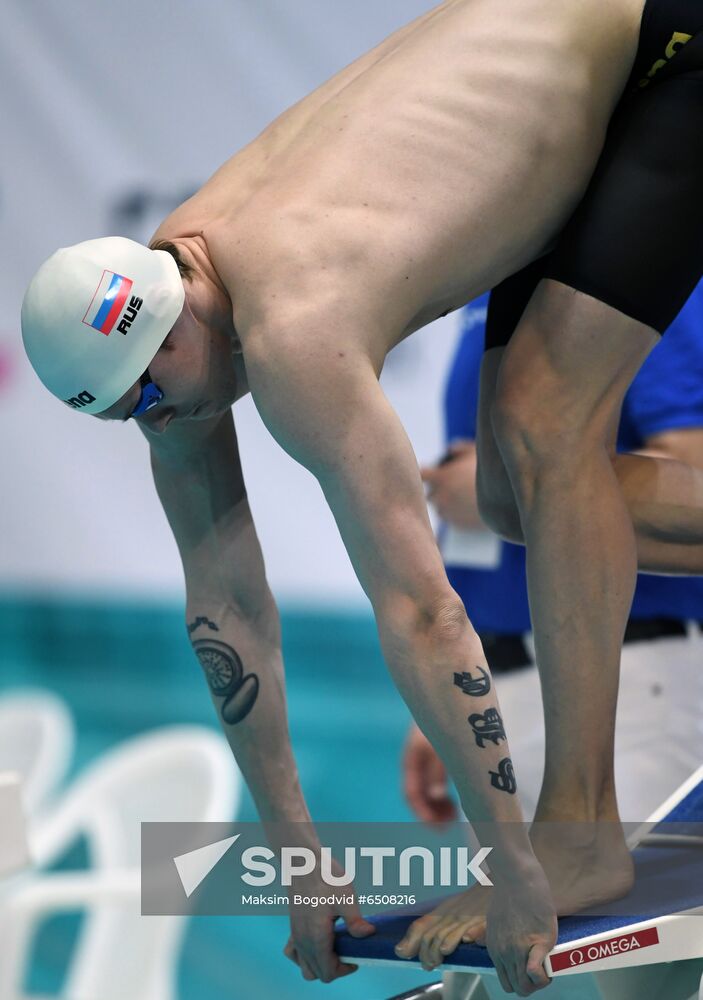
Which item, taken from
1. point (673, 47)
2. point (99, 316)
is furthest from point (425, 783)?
point (673, 47)

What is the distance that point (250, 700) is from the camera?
213 cm

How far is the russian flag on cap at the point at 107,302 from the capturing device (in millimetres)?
1789

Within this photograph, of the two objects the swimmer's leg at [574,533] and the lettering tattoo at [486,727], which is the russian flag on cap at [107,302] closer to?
the swimmer's leg at [574,533]

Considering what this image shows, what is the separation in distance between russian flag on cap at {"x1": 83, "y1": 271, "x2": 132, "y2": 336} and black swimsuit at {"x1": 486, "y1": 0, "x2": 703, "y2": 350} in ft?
2.14

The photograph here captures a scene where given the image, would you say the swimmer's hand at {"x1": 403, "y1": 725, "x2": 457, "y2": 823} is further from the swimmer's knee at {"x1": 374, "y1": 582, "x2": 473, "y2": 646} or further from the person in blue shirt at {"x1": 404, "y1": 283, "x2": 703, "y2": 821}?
the swimmer's knee at {"x1": 374, "y1": 582, "x2": 473, "y2": 646}

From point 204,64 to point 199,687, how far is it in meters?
2.32

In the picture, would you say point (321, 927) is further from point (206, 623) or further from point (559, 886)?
point (206, 623)

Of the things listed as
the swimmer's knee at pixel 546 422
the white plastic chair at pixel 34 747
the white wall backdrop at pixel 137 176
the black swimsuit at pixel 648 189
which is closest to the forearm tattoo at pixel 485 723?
the swimmer's knee at pixel 546 422

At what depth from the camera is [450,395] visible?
3033 millimetres

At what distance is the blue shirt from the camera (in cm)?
260

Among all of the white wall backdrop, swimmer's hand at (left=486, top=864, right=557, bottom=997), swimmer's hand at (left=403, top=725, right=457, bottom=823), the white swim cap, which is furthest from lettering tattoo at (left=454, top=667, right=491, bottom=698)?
the white wall backdrop

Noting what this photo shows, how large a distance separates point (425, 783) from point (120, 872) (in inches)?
30.2

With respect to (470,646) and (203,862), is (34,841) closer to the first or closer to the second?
(203,862)

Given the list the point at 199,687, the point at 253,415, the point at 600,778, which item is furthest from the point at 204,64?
the point at 600,778
